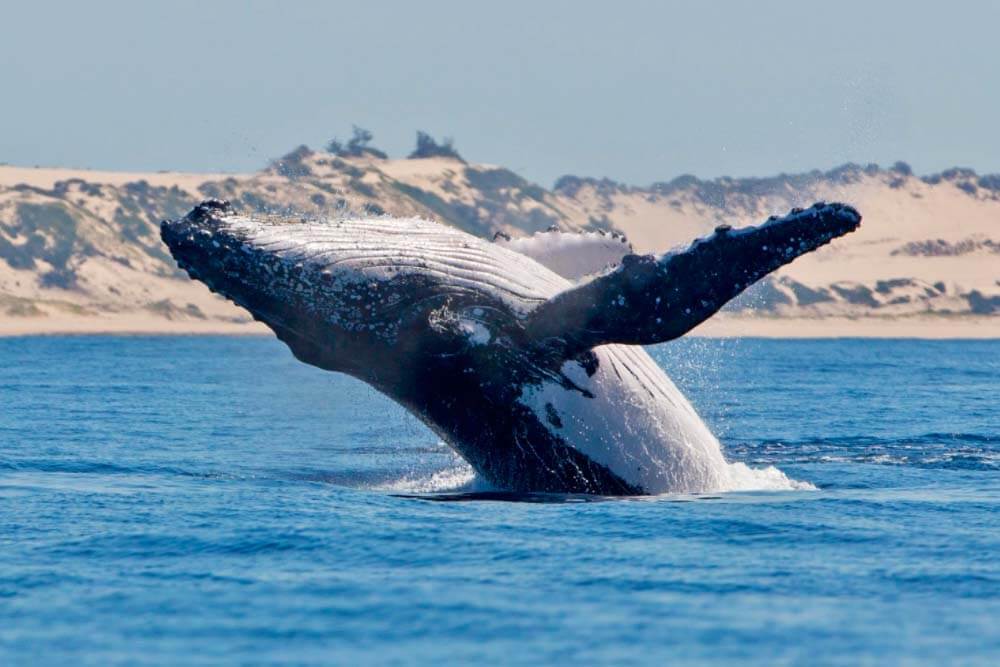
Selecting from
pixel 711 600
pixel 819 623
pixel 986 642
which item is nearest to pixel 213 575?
pixel 711 600

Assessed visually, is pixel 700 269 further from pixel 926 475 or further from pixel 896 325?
pixel 896 325

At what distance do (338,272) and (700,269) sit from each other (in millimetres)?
2451

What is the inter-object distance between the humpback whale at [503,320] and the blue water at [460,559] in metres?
0.57

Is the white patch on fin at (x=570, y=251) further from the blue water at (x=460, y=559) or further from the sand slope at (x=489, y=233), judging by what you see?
the sand slope at (x=489, y=233)

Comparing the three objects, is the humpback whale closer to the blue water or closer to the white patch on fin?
the blue water

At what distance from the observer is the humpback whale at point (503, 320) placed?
10.5m

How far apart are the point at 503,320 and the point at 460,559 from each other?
209 centimetres

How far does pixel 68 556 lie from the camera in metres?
10.2

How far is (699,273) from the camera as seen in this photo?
10438mm

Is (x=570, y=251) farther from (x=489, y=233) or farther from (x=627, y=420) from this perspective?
(x=489, y=233)

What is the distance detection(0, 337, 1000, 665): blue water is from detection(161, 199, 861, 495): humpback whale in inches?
22.2

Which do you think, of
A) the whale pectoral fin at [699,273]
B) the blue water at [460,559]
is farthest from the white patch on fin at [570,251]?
the whale pectoral fin at [699,273]

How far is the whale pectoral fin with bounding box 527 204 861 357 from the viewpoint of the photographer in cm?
1040

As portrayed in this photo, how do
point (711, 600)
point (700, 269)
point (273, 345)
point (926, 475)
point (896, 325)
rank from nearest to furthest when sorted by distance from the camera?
1. point (711, 600)
2. point (700, 269)
3. point (926, 475)
4. point (273, 345)
5. point (896, 325)
